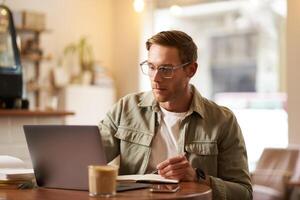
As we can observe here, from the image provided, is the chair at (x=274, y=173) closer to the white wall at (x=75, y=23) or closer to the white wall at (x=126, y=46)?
the white wall at (x=126, y=46)

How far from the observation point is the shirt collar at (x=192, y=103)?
2.29 meters

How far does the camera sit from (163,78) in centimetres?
222

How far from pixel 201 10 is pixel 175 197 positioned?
4.45 meters

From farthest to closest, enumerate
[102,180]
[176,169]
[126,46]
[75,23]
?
[126,46] < [75,23] < [176,169] < [102,180]

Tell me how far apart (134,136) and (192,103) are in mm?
270

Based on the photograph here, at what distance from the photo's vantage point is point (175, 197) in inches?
62.7

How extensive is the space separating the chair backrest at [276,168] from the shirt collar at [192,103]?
1.87 metres

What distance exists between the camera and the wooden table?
5.33 ft

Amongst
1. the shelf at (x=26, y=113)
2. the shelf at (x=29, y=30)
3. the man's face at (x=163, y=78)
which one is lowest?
the shelf at (x=26, y=113)

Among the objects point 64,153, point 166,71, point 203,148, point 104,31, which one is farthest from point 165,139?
point 104,31

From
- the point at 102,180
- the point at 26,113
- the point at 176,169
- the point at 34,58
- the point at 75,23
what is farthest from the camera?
the point at 75,23

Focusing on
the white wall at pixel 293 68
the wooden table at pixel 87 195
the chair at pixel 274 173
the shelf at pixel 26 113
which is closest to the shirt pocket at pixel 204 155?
the wooden table at pixel 87 195

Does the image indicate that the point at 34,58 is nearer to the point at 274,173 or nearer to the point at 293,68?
the point at 293,68

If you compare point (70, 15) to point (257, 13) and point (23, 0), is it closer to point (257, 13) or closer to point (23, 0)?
point (23, 0)
